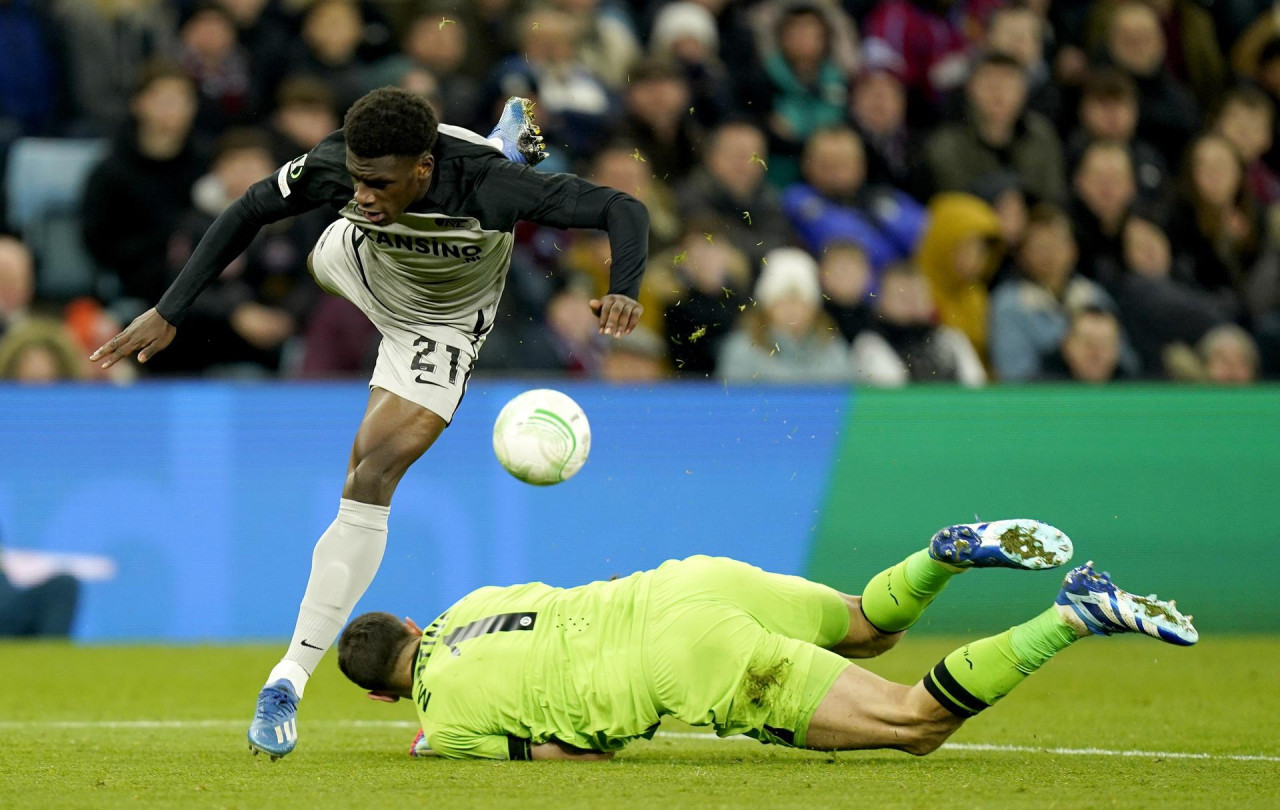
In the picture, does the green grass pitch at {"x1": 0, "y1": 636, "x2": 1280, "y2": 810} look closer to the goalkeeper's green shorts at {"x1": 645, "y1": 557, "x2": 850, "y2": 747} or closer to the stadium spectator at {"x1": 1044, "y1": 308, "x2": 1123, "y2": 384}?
the goalkeeper's green shorts at {"x1": 645, "y1": 557, "x2": 850, "y2": 747}

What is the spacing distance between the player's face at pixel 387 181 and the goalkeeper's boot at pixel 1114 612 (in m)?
2.63

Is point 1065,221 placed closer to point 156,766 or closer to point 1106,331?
point 1106,331

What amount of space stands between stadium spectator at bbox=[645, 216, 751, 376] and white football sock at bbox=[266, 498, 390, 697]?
4.65m

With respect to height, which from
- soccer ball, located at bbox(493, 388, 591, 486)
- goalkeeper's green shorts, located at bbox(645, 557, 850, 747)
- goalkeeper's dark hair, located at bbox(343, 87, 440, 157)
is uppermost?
goalkeeper's dark hair, located at bbox(343, 87, 440, 157)

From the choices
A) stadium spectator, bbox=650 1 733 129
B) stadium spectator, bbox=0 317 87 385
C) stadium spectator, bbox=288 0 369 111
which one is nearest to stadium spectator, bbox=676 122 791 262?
stadium spectator, bbox=650 1 733 129

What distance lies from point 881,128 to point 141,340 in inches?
327

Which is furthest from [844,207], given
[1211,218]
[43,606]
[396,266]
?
[396,266]

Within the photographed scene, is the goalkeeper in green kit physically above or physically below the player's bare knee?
below

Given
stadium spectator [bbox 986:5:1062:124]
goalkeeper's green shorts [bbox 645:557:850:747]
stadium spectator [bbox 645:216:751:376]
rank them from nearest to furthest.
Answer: goalkeeper's green shorts [bbox 645:557:850:747] → stadium spectator [bbox 645:216:751:376] → stadium spectator [bbox 986:5:1062:124]

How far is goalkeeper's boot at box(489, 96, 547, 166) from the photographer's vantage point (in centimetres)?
737

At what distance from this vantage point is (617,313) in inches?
233

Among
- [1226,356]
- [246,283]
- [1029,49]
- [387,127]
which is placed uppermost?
[387,127]

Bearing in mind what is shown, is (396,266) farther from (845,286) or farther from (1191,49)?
(1191,49)

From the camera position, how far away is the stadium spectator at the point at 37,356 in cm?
1117
